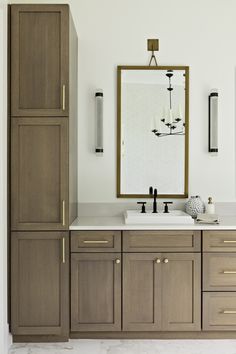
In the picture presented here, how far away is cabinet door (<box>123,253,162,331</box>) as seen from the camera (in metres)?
3.21

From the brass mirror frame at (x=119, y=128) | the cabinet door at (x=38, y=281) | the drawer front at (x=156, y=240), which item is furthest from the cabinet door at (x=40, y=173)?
the brass mirror frame at (x=119, y=128)

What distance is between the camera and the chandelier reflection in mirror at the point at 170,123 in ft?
12.5

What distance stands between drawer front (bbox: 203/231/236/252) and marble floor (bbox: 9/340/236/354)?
669mm

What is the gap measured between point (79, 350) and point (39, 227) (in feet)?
2.91

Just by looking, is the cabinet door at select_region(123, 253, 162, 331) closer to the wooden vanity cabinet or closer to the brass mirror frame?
the wooden vanity cabinet

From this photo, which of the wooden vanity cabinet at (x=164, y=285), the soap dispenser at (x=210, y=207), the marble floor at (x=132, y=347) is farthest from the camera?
the soap dispenser at (x=210, y=207)

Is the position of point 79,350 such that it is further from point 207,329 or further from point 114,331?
point 207,329

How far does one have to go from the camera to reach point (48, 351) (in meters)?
3.13

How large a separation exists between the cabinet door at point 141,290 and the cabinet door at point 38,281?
43 cm

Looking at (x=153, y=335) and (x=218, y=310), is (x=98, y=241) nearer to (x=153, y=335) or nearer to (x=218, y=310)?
(x=153, y=335)

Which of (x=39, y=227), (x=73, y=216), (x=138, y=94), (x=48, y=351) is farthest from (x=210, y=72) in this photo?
(x=48, y=351)

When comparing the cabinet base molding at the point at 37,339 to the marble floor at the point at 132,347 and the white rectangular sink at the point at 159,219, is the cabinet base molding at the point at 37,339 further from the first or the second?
the white rectangular sink at the point at 159,219

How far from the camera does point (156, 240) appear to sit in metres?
3.22

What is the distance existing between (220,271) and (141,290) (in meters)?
0.57
